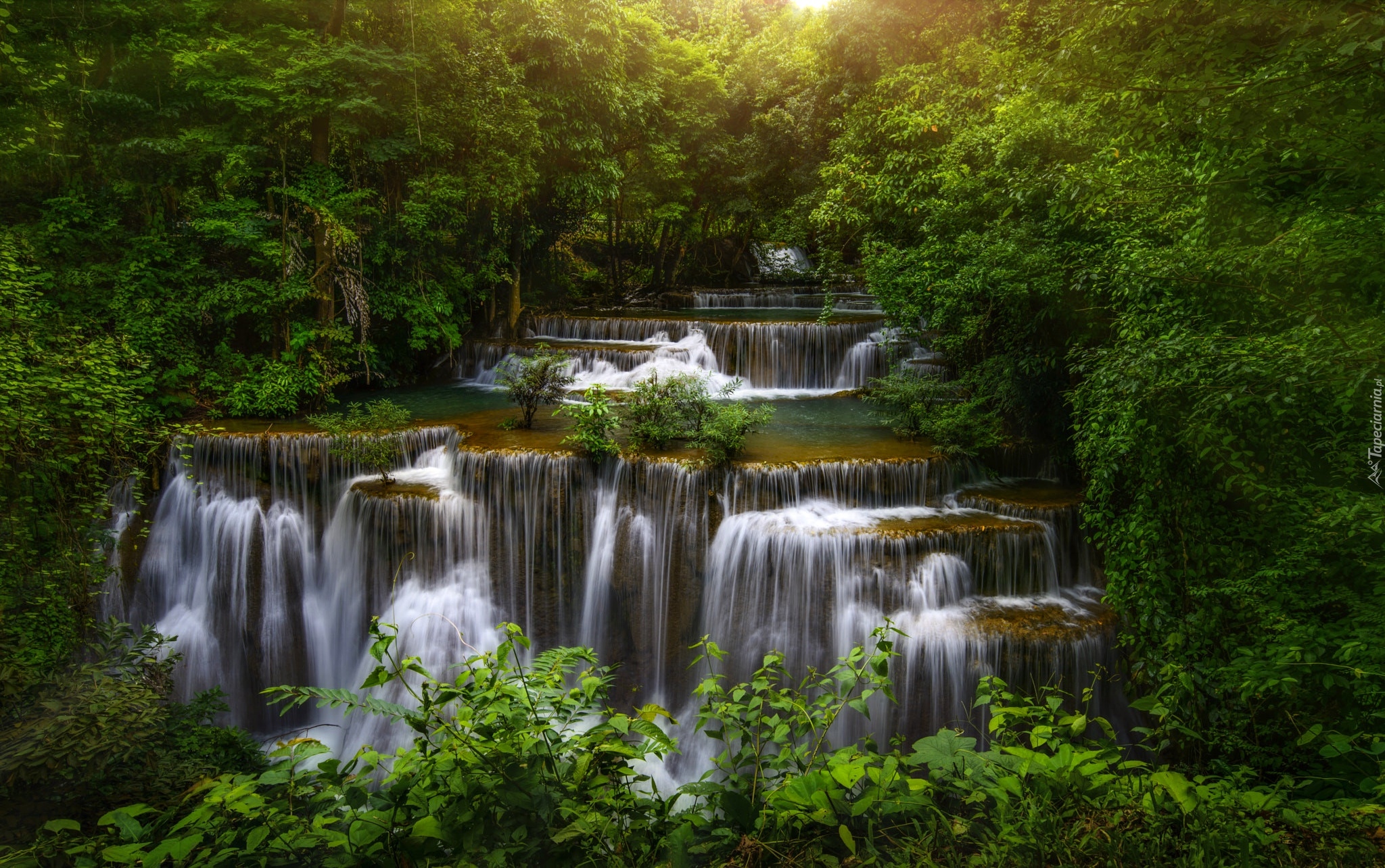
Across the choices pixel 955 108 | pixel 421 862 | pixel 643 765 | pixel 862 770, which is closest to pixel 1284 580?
A: pixel 862 770

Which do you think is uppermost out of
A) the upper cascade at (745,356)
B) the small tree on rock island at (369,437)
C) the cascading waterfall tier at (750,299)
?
the cascading waterfall tier at (750,299)

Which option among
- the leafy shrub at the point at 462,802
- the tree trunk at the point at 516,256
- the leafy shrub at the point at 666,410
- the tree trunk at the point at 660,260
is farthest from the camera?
the tree trunk at the point at 660,260

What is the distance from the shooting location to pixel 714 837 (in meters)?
2.43

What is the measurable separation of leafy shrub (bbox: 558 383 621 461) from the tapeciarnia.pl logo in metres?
7.36

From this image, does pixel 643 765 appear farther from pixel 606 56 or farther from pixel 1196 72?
pixel 606 56

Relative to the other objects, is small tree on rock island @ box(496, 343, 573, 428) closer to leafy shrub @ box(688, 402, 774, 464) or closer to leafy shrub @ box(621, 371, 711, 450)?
leafy shrub @ box(621, 371, 711, 450)

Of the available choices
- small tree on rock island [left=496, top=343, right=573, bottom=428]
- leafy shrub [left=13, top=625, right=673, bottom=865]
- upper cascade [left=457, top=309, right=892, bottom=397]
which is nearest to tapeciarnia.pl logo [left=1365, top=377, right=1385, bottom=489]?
leafy shrub [left=13, top=625, right=673, bottom=865]

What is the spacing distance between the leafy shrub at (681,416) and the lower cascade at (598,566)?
59 cm

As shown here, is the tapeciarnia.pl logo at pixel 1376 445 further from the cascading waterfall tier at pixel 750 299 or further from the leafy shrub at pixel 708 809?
the cascading waterfall tier at pixel 750 299

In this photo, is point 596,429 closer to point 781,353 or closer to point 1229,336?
point 781,353

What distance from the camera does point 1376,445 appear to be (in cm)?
440

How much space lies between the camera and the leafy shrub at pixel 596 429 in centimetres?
934

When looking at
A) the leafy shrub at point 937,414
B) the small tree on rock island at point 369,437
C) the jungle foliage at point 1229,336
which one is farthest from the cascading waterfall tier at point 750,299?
the jungle foliage at point 1229,336

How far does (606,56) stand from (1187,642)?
15.7 meters
